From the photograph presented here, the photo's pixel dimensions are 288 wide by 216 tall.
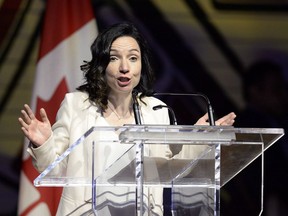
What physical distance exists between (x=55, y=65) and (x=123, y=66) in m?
2.19

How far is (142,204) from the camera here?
3.30m

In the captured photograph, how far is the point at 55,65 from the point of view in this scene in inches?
238

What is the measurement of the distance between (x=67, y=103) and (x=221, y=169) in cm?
86

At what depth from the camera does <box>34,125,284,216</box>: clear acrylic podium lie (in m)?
3.29

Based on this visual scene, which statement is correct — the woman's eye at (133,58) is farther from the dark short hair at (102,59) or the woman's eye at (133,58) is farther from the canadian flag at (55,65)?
the canadian flag at (55,65)

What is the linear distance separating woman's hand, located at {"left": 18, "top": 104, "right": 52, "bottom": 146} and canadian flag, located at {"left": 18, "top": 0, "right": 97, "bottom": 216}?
228cm

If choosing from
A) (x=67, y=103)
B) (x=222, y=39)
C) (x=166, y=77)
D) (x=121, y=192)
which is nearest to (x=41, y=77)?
(x=166, y=77)

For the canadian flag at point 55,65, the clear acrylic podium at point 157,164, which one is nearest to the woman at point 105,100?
the clear acrylic podium at point 157,164

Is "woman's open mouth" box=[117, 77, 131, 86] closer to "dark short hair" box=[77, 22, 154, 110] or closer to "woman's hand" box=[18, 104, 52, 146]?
"dark short hair" box=[77, 22, 154, 110]

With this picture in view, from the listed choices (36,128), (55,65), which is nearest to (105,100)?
(36,128)

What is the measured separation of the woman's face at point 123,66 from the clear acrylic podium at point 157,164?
0.55 m

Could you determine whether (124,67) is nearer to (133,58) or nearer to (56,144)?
(133,58)

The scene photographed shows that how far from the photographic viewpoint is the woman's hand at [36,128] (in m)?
3.60

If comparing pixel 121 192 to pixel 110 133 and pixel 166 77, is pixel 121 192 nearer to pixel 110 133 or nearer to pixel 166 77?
pixel 110 133
